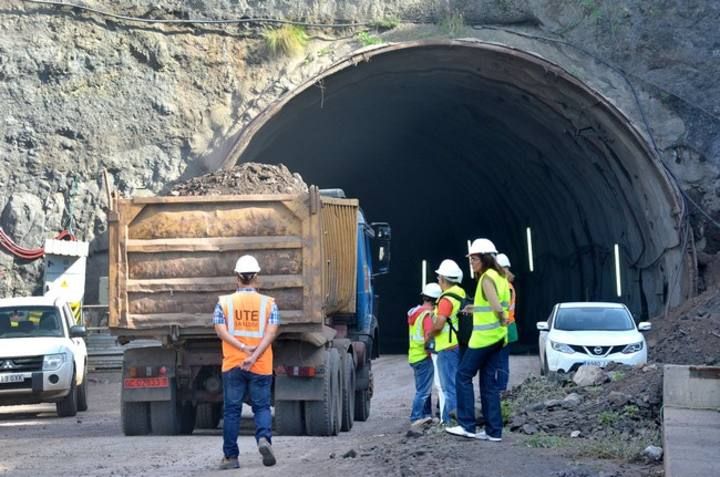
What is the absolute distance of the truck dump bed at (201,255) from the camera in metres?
14.5

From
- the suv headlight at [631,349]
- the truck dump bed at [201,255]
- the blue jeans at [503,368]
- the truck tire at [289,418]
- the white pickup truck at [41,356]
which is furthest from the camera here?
the suv headlight at [631,349]

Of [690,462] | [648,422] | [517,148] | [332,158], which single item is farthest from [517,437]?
[332,158]

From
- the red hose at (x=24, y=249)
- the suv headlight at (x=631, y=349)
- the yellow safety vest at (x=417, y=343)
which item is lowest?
the suv headlight at (x=631, y=349)

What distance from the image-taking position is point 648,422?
13414 mm

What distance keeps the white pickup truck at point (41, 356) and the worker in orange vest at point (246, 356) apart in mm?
7925

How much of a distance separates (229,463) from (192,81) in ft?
55.4

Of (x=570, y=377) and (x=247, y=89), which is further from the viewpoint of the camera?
(x=247, y=89)

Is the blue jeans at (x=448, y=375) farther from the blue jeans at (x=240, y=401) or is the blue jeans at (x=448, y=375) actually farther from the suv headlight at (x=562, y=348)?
the suv headlight at (x=562, y=348)

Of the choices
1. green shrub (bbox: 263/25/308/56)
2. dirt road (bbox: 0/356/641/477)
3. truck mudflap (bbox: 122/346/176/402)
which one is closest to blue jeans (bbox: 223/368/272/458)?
dirt road (bbox: 0/356/641/477)

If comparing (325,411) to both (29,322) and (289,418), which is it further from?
(29,322)

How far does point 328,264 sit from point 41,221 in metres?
11.8

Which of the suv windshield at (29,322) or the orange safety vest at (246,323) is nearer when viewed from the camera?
the orange safety vest at (246,323)

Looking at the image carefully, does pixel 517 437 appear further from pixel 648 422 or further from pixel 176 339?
pixel 176 339

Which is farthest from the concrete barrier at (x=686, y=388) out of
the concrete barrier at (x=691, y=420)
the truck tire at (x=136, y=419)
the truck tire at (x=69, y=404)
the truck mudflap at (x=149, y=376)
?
the truck tire at (x=69, y=404)
